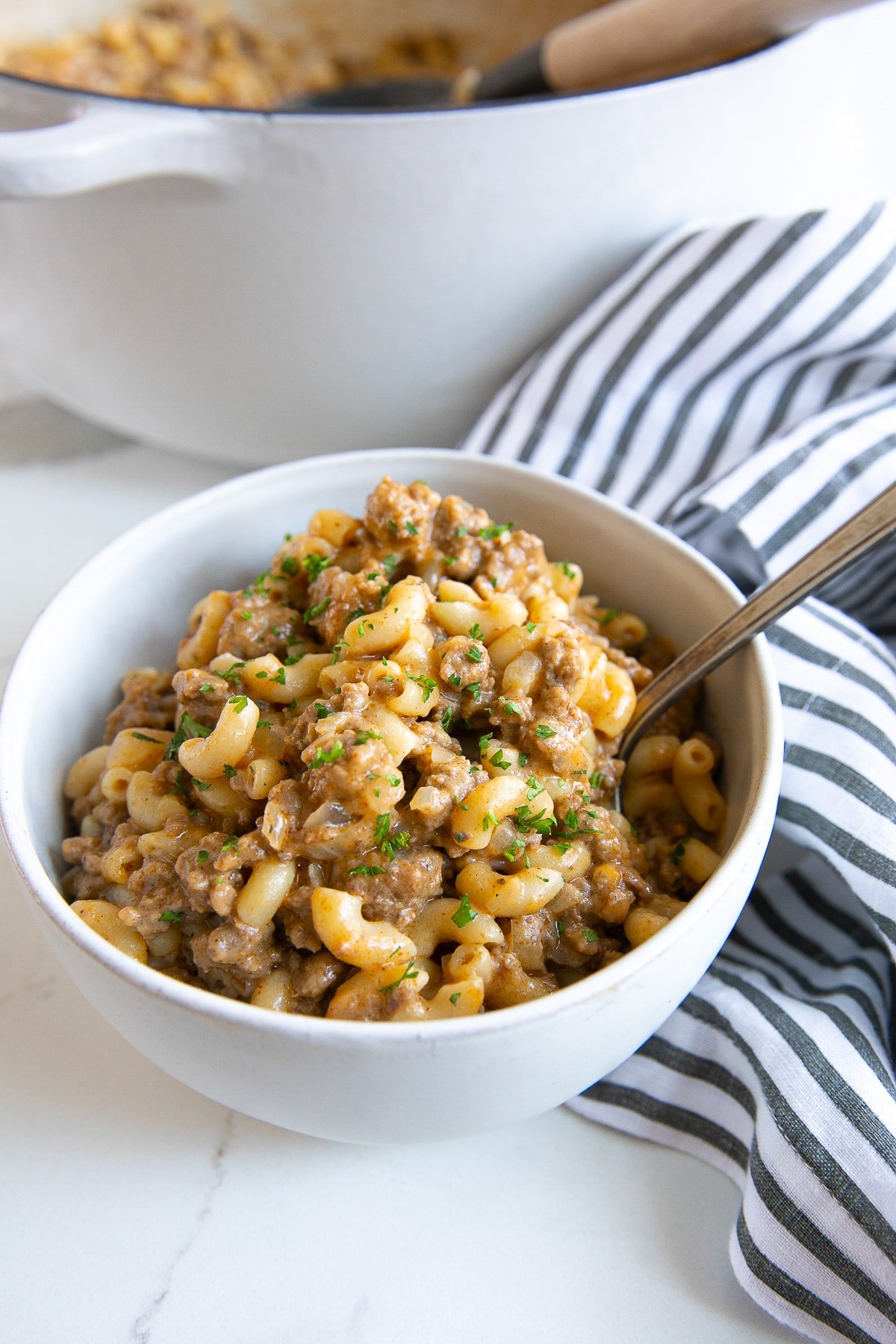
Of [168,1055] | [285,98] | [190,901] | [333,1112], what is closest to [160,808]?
[190,901]

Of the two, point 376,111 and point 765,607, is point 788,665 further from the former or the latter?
point 376,111

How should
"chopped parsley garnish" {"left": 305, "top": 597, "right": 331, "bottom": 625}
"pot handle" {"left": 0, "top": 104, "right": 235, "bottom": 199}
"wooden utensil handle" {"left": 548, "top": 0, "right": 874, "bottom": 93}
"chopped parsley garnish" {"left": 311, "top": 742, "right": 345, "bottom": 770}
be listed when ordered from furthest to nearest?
"wooden utensil handle" {"left": 548, "top": 0, "right": 874, "bottom": 93}, "pot handle" {"left": 0, "top": 104, "right": 235, "bottom": 199}, "chopped parsley garnish" {"left": 305, "top": 597, "right": 331, "bottom": 625}, "chopped parsley garnish" {"left": 311, "top": 742, "right": 345, "bottom": 770}

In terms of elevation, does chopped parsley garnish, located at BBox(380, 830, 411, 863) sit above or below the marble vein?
above

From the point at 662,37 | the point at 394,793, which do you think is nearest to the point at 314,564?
the point at 394,793

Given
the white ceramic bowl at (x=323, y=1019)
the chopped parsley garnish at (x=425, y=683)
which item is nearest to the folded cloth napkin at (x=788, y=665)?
the white ceramic bowl at (x=323, y=1019)

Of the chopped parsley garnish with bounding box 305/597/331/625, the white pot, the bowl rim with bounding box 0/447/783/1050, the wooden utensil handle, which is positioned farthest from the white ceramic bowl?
the wooden utensil handle

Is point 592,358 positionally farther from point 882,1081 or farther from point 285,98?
point 285,98

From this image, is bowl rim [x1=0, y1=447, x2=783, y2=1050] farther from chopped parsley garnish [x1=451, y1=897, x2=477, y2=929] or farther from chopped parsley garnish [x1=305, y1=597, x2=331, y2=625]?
chopped parsley garnish [x1=305, y1=597, x2=331, y2=625]
